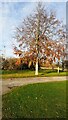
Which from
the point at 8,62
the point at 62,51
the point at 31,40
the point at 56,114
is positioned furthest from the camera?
the point at 8,62

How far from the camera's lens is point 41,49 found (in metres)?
39.5

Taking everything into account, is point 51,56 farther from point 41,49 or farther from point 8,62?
point 8,62

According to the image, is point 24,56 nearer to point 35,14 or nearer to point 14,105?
point 35,14

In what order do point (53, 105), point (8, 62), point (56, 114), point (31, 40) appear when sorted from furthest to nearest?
1. point (8, 62)
2. point (31, 40)
3. point (53, 105)
4. point (56, 114)

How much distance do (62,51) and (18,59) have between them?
24.9 feet

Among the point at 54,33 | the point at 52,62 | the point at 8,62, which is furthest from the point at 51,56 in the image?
the point at 8,62

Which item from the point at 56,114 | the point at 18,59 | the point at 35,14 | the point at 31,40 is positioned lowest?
the point at 56,114

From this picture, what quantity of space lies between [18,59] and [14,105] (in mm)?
31064

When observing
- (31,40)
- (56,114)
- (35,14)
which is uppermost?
(35,14)

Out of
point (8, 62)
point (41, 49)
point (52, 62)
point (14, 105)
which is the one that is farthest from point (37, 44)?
point (14, 105)

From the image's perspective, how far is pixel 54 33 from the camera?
131ft

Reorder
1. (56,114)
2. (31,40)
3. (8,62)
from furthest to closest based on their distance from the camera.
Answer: (8,62) → (31,40) → (56,114)

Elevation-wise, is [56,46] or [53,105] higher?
[56,46]

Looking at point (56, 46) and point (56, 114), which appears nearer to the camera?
point (56, 114)
